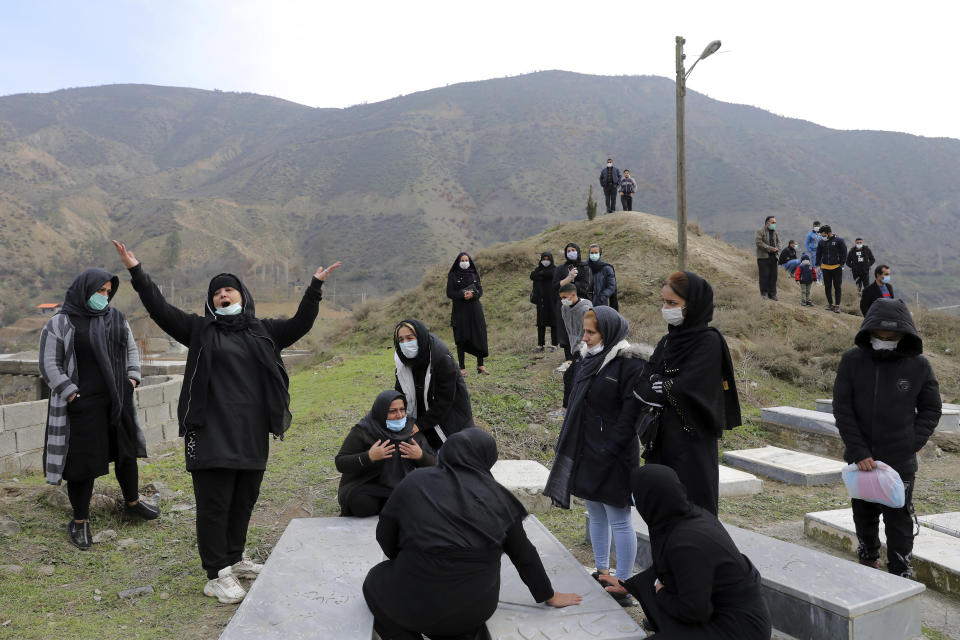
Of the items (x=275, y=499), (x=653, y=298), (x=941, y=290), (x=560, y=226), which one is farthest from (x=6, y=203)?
(x=941, y=290)

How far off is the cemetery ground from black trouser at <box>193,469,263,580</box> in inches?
11.3

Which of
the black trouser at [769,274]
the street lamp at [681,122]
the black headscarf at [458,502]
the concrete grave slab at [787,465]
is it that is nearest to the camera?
the black headscarf at [458,502]

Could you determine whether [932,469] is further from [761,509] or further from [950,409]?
[761,509]

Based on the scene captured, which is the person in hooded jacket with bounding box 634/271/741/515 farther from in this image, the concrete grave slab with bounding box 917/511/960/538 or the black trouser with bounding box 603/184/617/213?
the black trouser with bounding box 603/184/617/213

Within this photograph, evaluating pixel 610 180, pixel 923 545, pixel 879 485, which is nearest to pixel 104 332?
pixel 879 485

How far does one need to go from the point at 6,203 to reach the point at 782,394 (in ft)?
246

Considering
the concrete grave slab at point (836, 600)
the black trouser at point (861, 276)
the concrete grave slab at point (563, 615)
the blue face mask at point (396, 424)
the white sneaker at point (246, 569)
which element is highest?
the black trouser at point (861, 276)

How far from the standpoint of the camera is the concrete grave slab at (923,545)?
404cm

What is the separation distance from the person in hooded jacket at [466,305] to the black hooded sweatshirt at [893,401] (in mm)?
6300

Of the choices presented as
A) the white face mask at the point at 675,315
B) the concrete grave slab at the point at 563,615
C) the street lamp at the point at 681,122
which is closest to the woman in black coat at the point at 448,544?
the concrete grave slab at the point at 563,615

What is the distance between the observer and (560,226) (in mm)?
23688

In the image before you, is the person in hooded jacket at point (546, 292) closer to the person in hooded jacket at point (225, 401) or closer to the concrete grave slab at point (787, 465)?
the concrete grave slab at point (787, 465)

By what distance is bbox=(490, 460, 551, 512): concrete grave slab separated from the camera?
18.8 feet

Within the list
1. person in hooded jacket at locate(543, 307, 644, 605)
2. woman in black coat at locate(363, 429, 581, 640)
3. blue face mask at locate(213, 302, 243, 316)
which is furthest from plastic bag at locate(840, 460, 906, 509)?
blue face mask at locate(213, 302, 243, 316)
